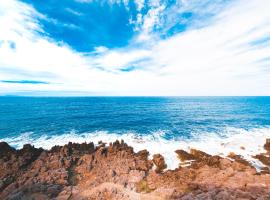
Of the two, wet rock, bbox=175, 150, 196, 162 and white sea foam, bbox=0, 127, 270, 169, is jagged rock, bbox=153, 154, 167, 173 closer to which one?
white sea foam, bbox=0, 127, 270, 169

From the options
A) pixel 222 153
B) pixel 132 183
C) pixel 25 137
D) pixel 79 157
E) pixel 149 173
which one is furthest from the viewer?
pixel 25 137

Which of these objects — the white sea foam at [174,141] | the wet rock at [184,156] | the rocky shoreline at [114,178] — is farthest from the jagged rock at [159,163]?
the wet rock at [184,156]

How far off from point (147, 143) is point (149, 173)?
12884mm

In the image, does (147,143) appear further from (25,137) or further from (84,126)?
(25,137)

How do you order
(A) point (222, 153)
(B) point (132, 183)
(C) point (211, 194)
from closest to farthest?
1. (C) point (211, 194)
2. (B) point (132, 183)
3. (A) point (222, 153)

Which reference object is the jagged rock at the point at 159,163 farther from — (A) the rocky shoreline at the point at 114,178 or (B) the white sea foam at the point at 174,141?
(B) the white sea foam at the point at 174,141

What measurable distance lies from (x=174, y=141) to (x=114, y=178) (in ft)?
62.4

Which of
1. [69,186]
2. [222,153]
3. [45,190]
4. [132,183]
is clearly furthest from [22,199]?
[222,153]

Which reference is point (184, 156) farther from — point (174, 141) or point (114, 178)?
point (114, 178)

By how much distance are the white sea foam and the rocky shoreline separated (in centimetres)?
563

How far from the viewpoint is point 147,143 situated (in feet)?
109

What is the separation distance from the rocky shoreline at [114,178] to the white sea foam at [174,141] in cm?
563

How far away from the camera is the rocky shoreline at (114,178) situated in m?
16.1

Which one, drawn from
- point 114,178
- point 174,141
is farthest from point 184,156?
point 114,178
